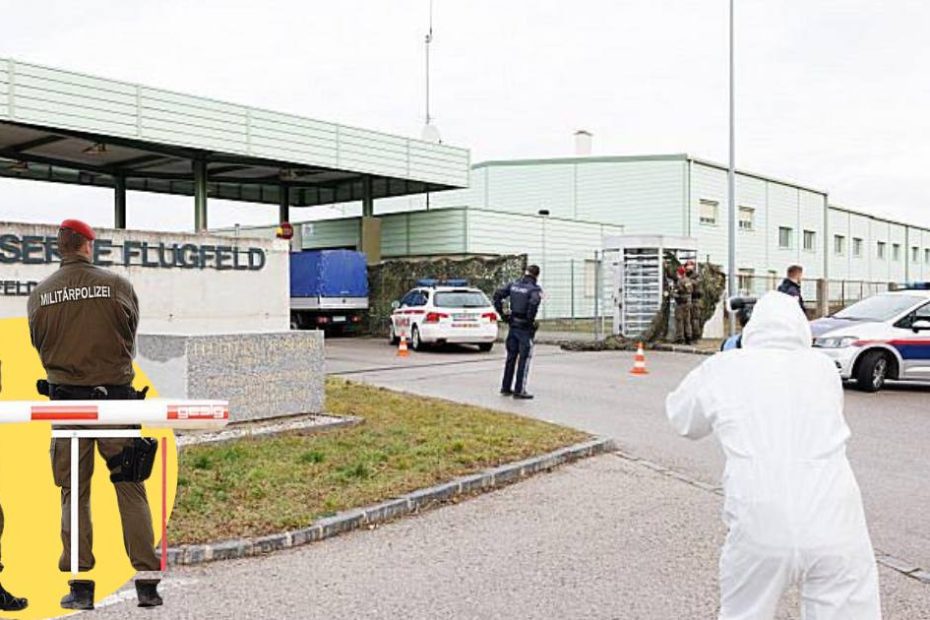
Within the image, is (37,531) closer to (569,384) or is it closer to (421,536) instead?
(421,536)

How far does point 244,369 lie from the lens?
9.73 meters

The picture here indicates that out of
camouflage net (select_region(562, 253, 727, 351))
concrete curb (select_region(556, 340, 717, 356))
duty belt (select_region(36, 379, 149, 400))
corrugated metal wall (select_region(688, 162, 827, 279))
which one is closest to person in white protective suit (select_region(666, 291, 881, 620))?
duty belt (select_region(36, 379, 149, 400))

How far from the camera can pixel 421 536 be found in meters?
6.28

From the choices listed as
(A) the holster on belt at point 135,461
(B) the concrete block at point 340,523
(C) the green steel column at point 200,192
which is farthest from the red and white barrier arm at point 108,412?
(C) the green steel column at point 200,192

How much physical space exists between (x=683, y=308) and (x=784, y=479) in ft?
66.8

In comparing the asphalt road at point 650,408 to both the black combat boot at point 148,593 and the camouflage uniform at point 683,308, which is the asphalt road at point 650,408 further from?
the black combat boot at point 148,593

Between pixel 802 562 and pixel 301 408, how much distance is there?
7.85 metres

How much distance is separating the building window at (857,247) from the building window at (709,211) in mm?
18033

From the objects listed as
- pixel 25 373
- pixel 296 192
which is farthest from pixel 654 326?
pixel 296 192

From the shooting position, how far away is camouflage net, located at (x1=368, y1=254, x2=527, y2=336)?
92.7 feet

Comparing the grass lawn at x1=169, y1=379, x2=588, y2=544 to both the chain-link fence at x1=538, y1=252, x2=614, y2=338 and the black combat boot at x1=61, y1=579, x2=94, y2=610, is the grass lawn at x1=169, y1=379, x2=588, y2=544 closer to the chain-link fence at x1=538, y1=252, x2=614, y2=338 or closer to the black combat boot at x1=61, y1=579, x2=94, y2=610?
the black combat boot at x1=61, y1=579, x2=94, y2=610

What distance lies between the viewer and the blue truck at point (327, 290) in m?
28.2

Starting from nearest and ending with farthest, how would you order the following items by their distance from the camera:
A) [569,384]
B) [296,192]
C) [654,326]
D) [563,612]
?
[563,612], [569,384], [654,326], [296,192]

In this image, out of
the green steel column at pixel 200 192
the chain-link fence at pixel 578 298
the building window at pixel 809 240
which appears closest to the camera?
the green steel column at pixel 200 192
